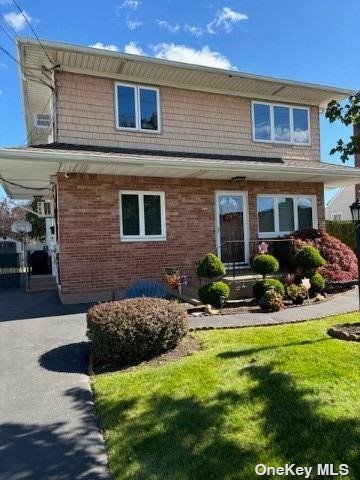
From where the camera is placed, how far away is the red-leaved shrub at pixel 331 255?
Answer: 12.1 metres

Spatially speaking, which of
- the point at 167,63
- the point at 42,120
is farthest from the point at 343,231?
the point at 42,120

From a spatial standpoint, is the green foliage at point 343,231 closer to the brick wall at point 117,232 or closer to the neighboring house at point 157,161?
the neighboring house at point 157,161

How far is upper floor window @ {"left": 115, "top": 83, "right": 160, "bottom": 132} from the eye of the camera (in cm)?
1248

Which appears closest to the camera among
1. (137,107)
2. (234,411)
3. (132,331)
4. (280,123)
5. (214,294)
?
(234,411)

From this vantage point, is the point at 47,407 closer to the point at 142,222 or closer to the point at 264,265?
the point at 264,265

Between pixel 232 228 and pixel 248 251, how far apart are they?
0.89m

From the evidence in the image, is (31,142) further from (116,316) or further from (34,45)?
(116,316)

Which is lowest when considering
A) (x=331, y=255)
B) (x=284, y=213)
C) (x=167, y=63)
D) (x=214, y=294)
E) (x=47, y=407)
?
(x=47, y=407)

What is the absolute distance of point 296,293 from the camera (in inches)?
405

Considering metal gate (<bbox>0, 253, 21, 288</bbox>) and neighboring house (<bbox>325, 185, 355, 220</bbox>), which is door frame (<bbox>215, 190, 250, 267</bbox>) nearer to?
metal gate (<bbox>0, 253, 21, 288</bbox>)

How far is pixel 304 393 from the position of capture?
4.29m

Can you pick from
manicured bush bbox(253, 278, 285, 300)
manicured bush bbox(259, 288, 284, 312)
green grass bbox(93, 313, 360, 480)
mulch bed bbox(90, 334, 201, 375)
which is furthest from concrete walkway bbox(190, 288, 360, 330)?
green grass bbox(93, 313, 360, 480)

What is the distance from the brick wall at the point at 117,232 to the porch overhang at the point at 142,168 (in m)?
0.30

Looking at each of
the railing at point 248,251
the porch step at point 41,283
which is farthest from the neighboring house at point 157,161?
the porch step at point 41,283
